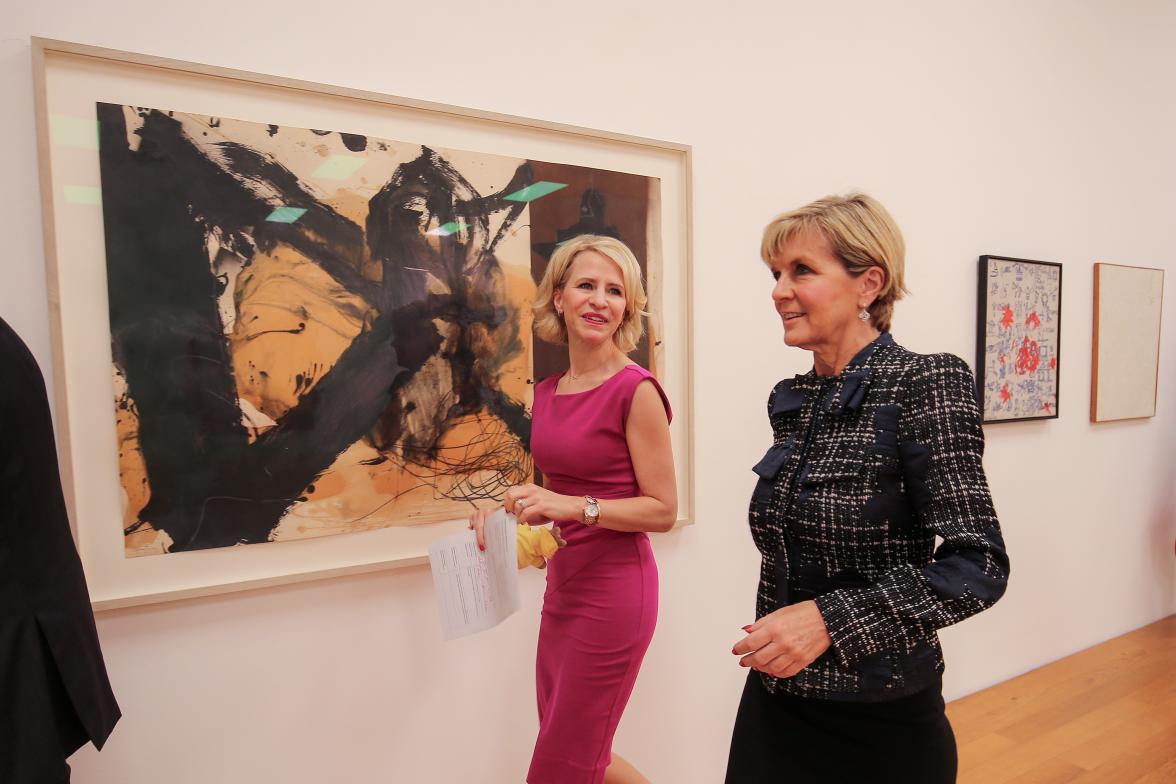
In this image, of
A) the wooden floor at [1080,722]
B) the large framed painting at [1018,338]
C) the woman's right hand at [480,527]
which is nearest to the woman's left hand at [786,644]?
the woman's right hand at [480,527]

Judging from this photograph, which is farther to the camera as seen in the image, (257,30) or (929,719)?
(257,30)

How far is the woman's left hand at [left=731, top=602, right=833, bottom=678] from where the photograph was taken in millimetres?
1018

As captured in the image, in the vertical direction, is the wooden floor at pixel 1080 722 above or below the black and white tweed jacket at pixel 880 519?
below

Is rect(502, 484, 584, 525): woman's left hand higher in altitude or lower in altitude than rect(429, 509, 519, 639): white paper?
higher

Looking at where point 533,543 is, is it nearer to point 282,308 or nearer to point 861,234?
point 282,308

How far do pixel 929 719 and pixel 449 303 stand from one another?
1439 mm

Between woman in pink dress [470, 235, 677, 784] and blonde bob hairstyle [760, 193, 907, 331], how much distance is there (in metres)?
0.53

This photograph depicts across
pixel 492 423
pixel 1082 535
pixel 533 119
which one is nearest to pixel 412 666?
pixel 492 423

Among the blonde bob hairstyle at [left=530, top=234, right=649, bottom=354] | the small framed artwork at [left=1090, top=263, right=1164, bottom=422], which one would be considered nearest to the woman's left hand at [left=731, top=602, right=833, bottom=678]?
the blonde bob hairstyle at [left=530, top=234, right=649, bottom=354]

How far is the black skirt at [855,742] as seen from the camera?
3.73 ft

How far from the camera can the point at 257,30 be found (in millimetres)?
1562

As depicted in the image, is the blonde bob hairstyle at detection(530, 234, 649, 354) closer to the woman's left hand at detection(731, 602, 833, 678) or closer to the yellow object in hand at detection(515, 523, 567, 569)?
the yellow object in hand at detection(515, 523, 567, 569)

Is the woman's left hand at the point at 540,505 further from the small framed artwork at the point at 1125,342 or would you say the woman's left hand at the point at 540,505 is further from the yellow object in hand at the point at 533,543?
the small framed artwork at the point at 1125,342

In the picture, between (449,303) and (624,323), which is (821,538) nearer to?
(624,323)
